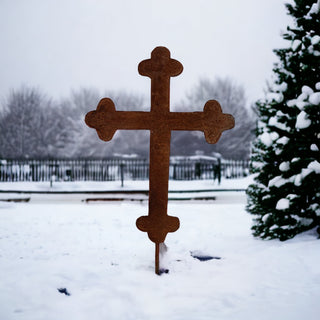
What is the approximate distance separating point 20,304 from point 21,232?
121 inches

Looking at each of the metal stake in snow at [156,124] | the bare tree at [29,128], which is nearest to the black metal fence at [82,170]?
the bare tree at [29,128]

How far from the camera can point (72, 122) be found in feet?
113

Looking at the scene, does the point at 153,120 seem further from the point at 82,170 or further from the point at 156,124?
the point at 82,170

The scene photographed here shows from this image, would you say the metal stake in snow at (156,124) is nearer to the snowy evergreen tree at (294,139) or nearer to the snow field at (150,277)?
the snow field at (150,277)

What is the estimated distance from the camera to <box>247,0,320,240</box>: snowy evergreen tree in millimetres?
3959

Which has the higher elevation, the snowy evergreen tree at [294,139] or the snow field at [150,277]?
the snowy evergreen tree at [294,139]

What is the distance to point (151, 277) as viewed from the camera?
3.03 m

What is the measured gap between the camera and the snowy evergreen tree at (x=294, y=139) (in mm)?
3959

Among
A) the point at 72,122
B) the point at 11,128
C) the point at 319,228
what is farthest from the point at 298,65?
the point at 72,122

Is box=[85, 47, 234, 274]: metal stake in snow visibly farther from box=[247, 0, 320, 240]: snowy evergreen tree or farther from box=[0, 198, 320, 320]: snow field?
box=[247, 0, 320, 240]: snowy evergreen tree

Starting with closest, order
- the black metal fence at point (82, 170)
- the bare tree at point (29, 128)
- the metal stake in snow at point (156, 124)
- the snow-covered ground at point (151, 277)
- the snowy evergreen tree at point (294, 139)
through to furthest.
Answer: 1. the snow-covered ground at point (151, 277)
2. the metal stake in snow at point (156, 124)
3. the snowy evergreen tree at point (294, 139)
4. the black metal fence at point (82, 170)
5. the bare tree at point (29, 128)

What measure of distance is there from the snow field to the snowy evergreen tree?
30 centimetres

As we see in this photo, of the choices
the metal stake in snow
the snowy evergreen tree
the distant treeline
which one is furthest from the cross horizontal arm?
the distant treeline

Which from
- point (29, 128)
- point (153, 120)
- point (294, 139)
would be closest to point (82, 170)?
point (294, 139)
